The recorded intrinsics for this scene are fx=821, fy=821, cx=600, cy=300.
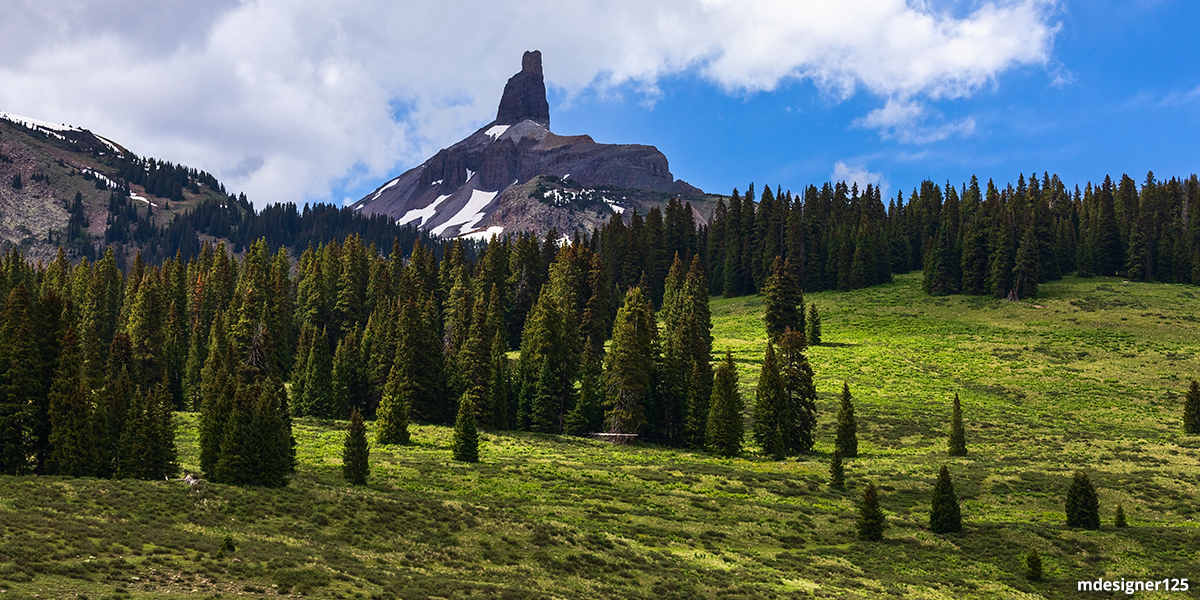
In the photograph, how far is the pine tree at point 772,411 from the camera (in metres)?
65.0

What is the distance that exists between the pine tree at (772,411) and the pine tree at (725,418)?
1.82 metres

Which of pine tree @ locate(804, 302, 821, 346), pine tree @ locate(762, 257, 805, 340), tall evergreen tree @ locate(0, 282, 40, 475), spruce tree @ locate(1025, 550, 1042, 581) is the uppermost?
pine tree @ locate(762, 257, 805, 340)

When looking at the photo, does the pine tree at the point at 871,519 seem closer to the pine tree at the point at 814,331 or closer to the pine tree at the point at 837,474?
the pine tree at the point at 837,474

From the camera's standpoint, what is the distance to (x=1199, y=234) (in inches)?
5817

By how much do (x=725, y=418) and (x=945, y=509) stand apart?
23.5 m

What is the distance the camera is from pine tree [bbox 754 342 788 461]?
213 feet

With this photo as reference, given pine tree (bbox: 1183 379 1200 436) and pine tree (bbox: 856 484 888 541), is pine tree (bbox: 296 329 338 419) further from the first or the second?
pine tree (bbox: 1183 379 1200 436)

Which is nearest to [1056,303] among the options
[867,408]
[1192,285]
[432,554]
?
[1192,285]

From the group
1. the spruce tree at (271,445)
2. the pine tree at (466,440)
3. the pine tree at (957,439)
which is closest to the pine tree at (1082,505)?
the pine tree at (957,439)

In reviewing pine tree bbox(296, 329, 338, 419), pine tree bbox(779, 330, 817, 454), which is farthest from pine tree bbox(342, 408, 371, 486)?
pine tree bbox(779, 330, 817, 454)

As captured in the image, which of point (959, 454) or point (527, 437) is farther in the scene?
point (527, 437)

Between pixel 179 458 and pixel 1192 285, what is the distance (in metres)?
150

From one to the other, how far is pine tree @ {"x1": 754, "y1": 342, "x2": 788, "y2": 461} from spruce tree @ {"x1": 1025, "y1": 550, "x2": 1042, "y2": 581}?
91.8 feet

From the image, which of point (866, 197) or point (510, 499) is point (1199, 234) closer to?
Answer: point (866, 197)
